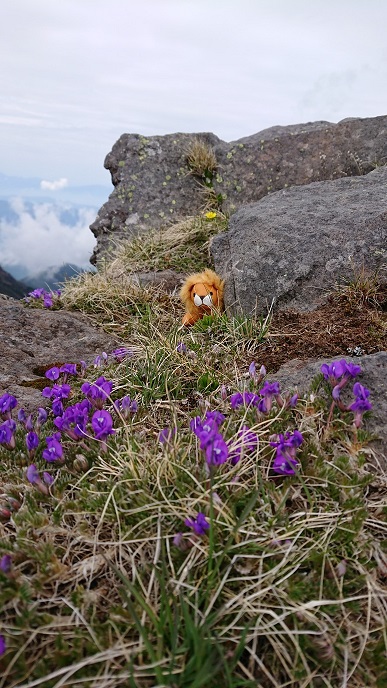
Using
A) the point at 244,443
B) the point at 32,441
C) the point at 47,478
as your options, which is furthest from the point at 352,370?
the point at 32,441

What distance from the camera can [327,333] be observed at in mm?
4359

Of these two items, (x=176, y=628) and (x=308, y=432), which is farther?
(x=308, y=432)

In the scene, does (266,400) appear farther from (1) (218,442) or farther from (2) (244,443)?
(1) (218,442)

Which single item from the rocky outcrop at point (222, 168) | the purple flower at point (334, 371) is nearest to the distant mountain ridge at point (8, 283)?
the rocky outcrop at point (222, 168)

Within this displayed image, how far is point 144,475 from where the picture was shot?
117 inches

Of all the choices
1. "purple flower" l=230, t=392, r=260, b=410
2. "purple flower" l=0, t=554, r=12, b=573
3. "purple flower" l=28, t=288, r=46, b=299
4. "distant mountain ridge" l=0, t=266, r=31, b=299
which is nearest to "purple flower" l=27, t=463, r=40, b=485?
"purple flower" l=0, t=554, r=12, b=573

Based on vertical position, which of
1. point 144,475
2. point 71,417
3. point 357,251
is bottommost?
point 144,475

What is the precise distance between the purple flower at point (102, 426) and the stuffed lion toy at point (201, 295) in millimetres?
2263

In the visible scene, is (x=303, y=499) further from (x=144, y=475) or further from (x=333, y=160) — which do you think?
(x=333, y=160)

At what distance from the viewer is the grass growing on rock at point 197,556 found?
222cm

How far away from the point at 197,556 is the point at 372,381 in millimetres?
1546

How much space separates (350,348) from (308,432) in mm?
1030

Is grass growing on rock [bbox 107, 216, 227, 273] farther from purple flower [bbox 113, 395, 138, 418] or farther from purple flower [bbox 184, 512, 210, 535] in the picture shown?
purple flower [bbox 184, 512, 210, 535]

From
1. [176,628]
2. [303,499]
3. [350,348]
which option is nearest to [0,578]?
[176,628]
